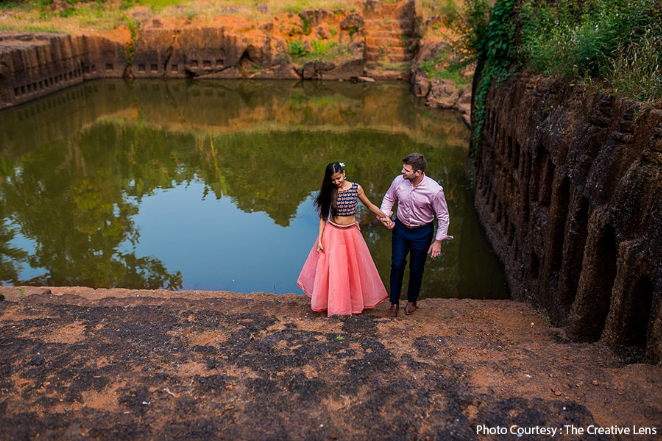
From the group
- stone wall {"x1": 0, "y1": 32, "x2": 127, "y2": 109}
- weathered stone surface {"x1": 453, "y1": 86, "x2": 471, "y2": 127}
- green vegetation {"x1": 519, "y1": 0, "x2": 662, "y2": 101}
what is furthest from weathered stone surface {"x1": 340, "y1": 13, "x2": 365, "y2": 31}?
green vegetation {"x1": 519, "y1": 0, "x2": 662, "y2": 101}

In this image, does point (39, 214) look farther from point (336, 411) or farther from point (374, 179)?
point (336, 411)

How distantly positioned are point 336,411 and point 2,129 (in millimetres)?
18233

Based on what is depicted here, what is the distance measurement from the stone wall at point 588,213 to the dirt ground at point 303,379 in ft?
1.19

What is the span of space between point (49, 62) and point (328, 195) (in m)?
22.2

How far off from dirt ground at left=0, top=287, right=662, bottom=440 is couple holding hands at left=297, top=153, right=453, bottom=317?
0.32 metres

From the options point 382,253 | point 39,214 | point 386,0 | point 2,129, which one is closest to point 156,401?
point 382,253

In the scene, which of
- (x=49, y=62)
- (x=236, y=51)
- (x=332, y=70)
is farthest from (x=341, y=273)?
(x=236, y=51)

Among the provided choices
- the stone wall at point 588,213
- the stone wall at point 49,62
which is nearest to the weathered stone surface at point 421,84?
the stone wall at point 49,62

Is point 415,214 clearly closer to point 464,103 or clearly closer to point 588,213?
point 588,213

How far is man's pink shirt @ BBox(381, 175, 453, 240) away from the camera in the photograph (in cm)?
568

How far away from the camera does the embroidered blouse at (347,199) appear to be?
5738mm

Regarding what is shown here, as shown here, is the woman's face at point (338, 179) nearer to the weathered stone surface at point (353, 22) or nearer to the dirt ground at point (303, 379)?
the dirt ground at point (303, 379)

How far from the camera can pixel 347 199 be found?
575cm

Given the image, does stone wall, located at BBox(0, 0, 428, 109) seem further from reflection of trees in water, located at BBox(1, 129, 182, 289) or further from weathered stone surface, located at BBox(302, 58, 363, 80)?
reflection of trees in water, located at BBox(1, 129, 182, 289)
